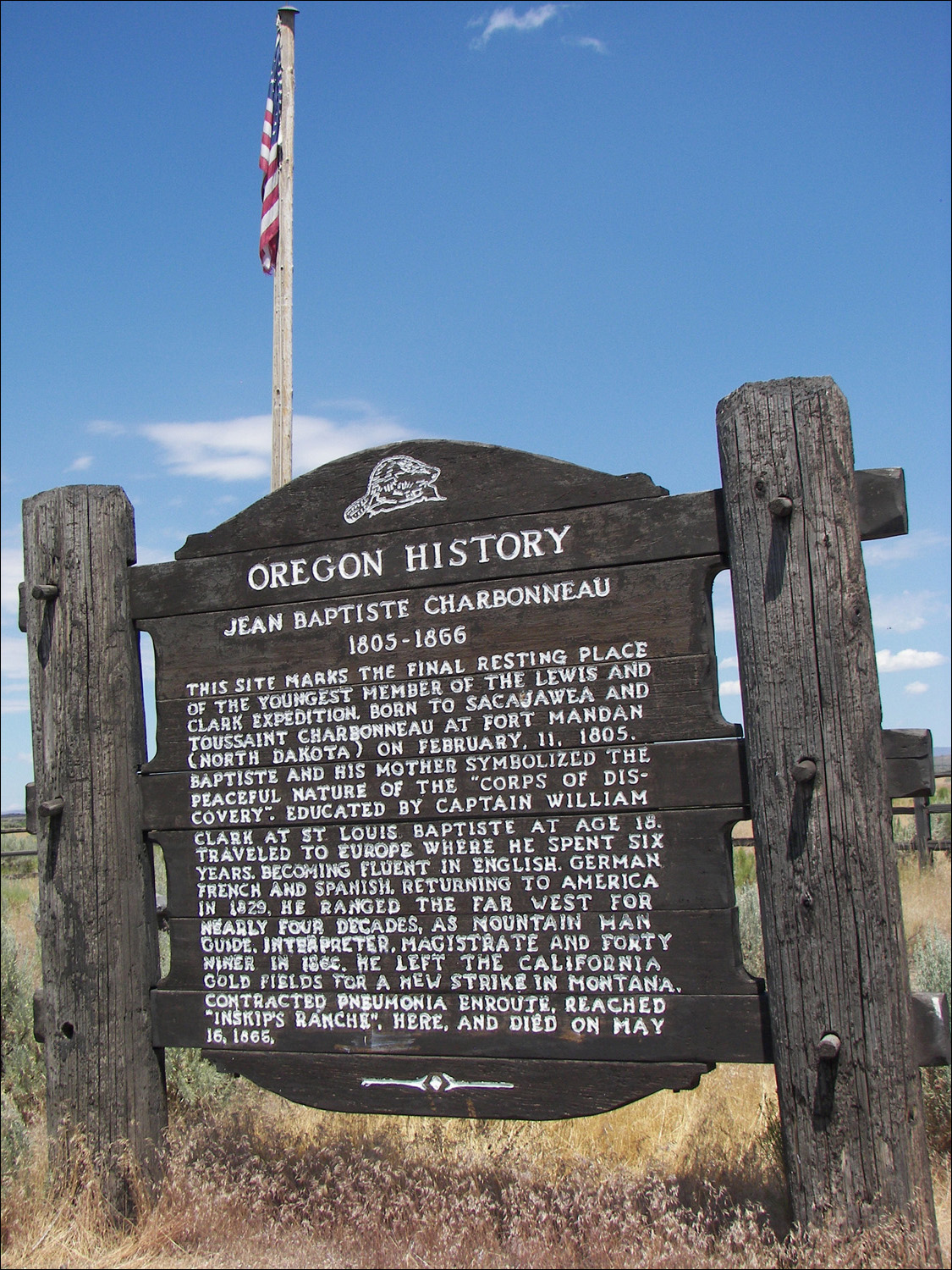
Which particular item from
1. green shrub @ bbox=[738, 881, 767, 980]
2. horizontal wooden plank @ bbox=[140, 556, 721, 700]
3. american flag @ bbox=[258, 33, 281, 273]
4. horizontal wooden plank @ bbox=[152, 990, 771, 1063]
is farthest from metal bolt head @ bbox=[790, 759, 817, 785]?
american flag @ bbox=[258, 33, 281, 273]

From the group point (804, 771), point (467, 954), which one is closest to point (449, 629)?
point (467, 954)

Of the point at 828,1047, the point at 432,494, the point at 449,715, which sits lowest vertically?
the point at 828,1047

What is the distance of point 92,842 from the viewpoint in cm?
409

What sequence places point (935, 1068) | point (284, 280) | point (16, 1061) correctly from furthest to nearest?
point (284, 280) < point (16, 1061) < point (935, 1068)

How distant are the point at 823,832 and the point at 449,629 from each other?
1475 millimetres

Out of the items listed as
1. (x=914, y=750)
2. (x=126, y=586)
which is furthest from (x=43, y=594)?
(x=914, y=750)

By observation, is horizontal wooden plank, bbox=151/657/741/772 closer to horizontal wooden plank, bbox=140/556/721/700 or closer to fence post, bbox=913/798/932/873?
horizontal wooden plank, bbox=140/556/721/700

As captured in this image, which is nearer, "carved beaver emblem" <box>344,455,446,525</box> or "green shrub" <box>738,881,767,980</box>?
"carved beaver emblem" <box>344,455,446,525</box>

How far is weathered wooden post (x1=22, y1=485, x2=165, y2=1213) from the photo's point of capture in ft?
13.1

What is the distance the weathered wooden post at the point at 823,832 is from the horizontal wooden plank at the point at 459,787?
204mm

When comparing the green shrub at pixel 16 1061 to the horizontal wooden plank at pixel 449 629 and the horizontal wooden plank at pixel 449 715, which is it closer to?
the horizontal wooden plank at pixel 449 715

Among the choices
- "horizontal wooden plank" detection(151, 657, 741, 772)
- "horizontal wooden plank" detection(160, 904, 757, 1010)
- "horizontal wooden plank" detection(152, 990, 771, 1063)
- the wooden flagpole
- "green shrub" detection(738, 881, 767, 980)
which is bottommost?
"green shrub" detection(738, 881, 767, 980)

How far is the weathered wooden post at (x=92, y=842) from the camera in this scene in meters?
3.98

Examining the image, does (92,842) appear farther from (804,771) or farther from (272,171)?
(272,171)
